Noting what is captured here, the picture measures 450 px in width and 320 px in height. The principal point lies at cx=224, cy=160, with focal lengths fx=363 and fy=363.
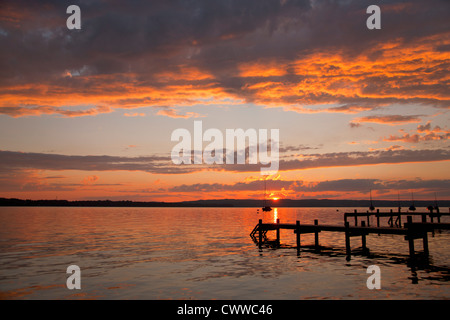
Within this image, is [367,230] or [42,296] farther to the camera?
[367,230]

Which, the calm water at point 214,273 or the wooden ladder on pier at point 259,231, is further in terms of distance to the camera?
the wooden ladder on pier at point 259,231

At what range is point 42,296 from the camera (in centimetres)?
1812

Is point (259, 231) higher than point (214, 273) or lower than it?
higher

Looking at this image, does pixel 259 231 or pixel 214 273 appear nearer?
pixel 214 273

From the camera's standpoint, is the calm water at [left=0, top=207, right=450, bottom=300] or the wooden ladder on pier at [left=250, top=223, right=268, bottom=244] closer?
the calm water at [left=0, top=207, right=450, bottom=300]
